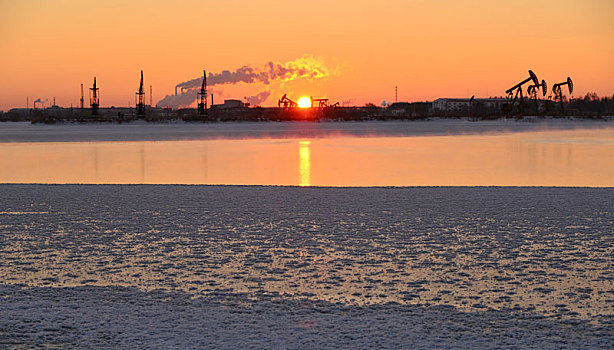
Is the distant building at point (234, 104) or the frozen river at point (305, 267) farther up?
the distant building at point (234, 104)

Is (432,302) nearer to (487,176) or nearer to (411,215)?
(411,215)

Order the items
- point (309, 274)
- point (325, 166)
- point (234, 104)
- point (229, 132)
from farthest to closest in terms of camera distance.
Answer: point (234, 104) < point (229, 132) < point (325, 166) < point (309, 274)

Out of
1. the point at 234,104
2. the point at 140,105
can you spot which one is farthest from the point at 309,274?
the point at 234,104

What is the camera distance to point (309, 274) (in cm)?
737

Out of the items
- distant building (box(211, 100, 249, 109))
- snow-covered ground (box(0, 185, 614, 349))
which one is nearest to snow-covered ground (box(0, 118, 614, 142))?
snow-covered ground (box(0, 185, 614, 349))

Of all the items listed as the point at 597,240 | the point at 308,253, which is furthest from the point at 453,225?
the point at 308,253

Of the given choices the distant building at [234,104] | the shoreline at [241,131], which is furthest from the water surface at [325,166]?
the distant building at [234,104]

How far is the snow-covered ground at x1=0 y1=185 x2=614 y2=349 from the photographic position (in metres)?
5.49

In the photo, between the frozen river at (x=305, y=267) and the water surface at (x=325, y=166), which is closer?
the frozen river at (x=305, y=267)

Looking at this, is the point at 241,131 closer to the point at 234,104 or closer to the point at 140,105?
the point at 140,105

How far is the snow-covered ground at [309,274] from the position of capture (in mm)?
5492

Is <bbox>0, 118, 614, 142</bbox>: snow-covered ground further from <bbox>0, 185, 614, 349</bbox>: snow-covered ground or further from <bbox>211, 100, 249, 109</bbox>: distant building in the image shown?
<bbox>211, 100, 249, 109</bbox>: distant building

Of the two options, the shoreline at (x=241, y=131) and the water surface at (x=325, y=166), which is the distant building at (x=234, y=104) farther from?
the water surface at (x=325, y=166)

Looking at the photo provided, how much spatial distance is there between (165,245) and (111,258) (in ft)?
2.89
